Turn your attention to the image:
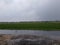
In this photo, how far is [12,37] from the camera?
22.1ft

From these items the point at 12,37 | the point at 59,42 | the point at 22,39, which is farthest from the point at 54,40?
the point at 12,37

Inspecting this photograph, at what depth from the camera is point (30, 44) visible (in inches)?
252

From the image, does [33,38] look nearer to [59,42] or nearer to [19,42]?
[19,42]

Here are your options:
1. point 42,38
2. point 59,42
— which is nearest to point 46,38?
point 42,38

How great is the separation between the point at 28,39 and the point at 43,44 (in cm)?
64

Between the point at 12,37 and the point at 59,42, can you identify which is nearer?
the point at 59,42

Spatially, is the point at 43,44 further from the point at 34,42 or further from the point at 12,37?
the point at 12,37

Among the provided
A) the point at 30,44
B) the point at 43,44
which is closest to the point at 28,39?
the point at 30,44

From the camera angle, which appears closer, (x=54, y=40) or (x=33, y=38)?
(x=54, y=40)

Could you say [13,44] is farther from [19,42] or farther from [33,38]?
[33,38]

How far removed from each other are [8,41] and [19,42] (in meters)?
0.43

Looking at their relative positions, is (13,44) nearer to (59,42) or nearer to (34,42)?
(34,42)

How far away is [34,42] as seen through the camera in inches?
252

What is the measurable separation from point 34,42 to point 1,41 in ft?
4.31
